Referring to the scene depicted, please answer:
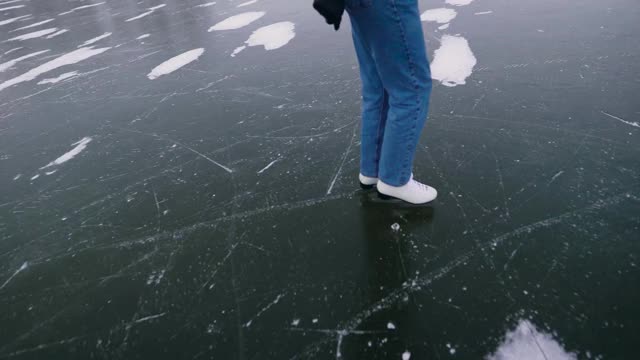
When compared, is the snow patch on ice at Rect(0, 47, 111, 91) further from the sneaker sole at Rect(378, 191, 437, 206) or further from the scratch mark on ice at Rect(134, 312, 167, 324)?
the sneaker sole at Rect(378, 191, 437, 206)

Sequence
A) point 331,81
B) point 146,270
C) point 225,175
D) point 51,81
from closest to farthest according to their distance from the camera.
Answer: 1. point 146,270
2. point 225,175
3. point 331,81
4. point 51,81

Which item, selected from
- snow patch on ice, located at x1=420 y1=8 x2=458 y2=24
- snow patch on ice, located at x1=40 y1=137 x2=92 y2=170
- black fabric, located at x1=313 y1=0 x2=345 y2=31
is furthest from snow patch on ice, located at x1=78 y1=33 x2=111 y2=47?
black fabric, located at x1=313 y1=0 x2=345 y2=31

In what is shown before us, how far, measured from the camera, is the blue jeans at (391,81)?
3.74ft

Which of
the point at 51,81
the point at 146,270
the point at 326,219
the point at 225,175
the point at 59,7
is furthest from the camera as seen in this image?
the point at 59,7

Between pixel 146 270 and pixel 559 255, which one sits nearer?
pixel 559 255

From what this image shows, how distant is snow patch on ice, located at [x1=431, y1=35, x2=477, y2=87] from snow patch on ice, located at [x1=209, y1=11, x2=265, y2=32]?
8.50ft

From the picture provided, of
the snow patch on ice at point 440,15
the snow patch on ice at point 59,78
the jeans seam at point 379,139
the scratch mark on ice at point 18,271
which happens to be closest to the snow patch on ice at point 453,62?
the snow patch on ice at point 440,15

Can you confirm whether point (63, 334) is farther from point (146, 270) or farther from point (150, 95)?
point (150, 95)

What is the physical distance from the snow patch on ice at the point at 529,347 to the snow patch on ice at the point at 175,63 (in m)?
3.32

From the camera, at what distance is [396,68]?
123 cm

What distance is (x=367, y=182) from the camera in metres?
1.64

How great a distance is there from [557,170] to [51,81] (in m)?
4.11

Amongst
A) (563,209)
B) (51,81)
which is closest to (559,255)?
(563,209)

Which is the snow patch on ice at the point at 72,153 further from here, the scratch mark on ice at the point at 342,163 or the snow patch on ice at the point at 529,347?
the snow patch on ice at the point at 529,347
